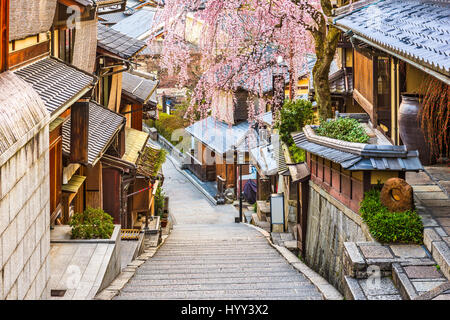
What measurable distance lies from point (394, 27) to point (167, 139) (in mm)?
37780

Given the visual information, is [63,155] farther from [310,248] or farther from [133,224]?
[133,224]

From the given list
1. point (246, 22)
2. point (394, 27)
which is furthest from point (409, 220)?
point (246, 22)

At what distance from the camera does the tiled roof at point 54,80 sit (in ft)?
24.9

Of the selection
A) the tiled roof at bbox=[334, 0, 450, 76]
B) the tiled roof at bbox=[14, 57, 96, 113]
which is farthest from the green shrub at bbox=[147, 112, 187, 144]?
the tiled roof at bbox=[14, 57, 96, 113]

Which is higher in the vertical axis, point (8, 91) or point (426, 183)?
point (8, 91)

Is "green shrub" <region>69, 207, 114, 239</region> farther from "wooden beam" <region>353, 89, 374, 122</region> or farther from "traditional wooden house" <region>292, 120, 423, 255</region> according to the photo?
"wooden beam" <region>353, 89, 374, 122</region>

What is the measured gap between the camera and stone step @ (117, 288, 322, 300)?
8.37 meters

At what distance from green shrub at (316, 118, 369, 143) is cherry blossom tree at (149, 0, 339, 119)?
3029 mm

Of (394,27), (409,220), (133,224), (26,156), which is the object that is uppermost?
(394,27)

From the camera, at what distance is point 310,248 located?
14.3 meters

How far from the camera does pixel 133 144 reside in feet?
67.3

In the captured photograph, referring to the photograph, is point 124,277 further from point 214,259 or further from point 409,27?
point 409,27

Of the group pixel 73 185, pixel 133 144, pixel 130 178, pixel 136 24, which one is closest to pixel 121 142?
pixel 130 178

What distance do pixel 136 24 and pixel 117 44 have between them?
3121cm
